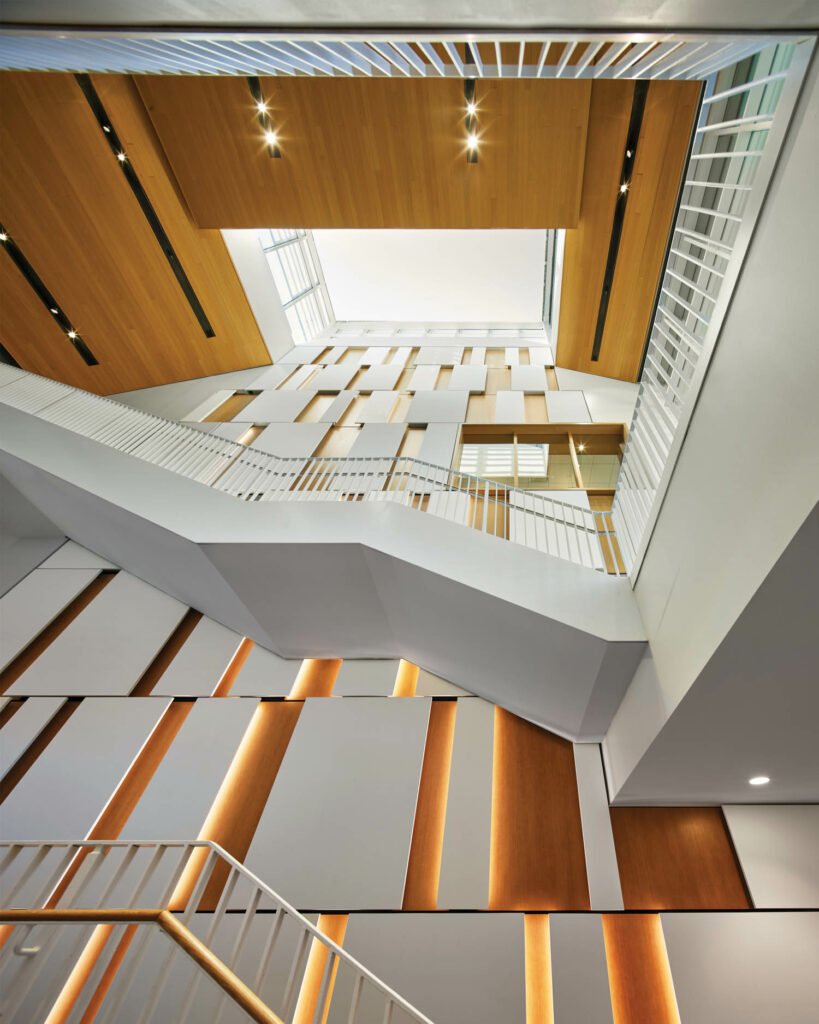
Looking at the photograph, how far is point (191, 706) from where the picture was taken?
570 cm

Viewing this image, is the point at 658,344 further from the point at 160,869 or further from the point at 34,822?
the point at 34,822

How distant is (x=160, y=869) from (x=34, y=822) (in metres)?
1.55

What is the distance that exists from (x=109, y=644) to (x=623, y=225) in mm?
11336

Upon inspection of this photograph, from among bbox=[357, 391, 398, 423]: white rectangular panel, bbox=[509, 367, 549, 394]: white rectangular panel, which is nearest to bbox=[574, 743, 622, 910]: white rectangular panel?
bbox=[357, 391, 398, 423]: white rectangular panel

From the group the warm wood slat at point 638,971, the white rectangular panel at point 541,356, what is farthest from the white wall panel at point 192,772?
the white rectangular panel at point 541,356

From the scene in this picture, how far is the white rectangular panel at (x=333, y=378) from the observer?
1159 centimetres

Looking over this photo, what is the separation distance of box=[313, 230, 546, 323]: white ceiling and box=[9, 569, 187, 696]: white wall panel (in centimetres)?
1246

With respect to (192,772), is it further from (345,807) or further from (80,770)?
(345,807)

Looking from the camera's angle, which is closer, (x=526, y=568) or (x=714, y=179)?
(x=714, y=179)

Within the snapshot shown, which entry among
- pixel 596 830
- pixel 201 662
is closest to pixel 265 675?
pixel 201 662

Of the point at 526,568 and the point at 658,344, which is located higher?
the point at 658,344

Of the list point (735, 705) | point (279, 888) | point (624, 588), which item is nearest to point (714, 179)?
point (624, 588)

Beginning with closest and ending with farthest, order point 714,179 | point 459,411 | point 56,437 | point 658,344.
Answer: point 658,344, point 714,179, point 56,437, point 459,411

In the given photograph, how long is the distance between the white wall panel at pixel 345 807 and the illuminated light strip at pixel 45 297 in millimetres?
10043
